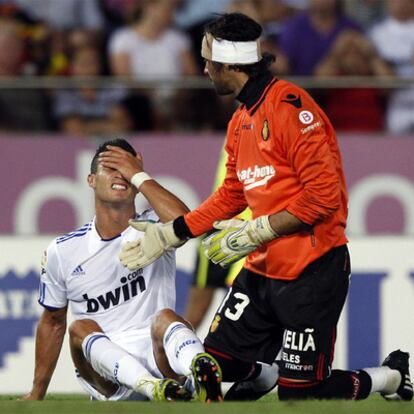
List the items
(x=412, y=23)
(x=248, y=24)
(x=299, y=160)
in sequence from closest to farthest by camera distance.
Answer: (x=299, y=160), (x=248, y=24), (x=412, y=23)

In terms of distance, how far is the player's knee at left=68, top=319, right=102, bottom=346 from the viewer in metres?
7.06

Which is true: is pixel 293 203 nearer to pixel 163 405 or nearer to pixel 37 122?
pixel 163 405

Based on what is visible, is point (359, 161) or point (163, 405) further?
point (359, 161)

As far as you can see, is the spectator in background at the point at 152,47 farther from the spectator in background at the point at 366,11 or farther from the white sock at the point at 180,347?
the white sock at the point at 180,347

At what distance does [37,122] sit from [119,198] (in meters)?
4.21

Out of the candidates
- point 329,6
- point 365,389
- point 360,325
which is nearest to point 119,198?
point 365,389

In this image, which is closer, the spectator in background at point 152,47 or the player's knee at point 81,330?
the player's knee at point 81,330

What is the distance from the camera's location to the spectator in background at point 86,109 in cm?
1122

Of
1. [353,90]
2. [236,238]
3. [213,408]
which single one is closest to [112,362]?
[236,238]

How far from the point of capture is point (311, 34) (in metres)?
11.8

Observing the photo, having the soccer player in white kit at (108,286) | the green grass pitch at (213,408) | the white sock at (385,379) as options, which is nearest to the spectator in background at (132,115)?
the soccer player in white kit at (108,286)

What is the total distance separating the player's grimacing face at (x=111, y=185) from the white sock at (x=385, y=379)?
1690 mm

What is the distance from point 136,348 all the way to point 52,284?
0.63m

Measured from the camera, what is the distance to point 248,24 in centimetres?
677
